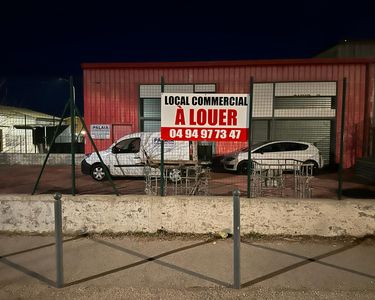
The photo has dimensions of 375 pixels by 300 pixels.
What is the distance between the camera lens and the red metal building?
14102mm

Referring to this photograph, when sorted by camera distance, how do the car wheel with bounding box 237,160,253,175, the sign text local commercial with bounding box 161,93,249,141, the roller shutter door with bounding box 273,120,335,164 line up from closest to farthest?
1. the sign text local commercial with bounding box 161,93,249,141
2. the car wheel with bounding box 237,160,253,175
3. the roller shutter door with bounding box 273,120,335,164

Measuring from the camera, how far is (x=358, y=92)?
14148mm

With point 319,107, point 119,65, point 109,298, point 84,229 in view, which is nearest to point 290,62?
point 319,107

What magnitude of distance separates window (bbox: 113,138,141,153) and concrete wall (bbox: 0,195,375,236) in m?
5.19

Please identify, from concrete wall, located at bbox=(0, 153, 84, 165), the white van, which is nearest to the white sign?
concrete wall, located at bbox=(0, 153, 84, 165)

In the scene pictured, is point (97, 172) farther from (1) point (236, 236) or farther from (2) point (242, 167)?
(1) point (236, 236)

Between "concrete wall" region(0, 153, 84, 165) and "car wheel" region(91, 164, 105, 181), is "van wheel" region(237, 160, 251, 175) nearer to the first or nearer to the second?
"car wheel" region(91, 164, 105, 181)

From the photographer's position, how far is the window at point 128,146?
411 inches

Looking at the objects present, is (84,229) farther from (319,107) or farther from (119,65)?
(319,107)

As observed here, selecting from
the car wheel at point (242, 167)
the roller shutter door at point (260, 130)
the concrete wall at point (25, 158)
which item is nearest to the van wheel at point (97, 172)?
the concrete wall at point (25, 158)

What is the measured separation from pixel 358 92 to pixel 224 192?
9.44 metres

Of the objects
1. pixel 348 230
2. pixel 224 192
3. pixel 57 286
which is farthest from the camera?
pixel 224 192

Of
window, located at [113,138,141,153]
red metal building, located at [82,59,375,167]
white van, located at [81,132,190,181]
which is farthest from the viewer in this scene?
red metal building, located at [82,59,375,167]

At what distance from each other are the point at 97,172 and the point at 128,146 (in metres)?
1.42
